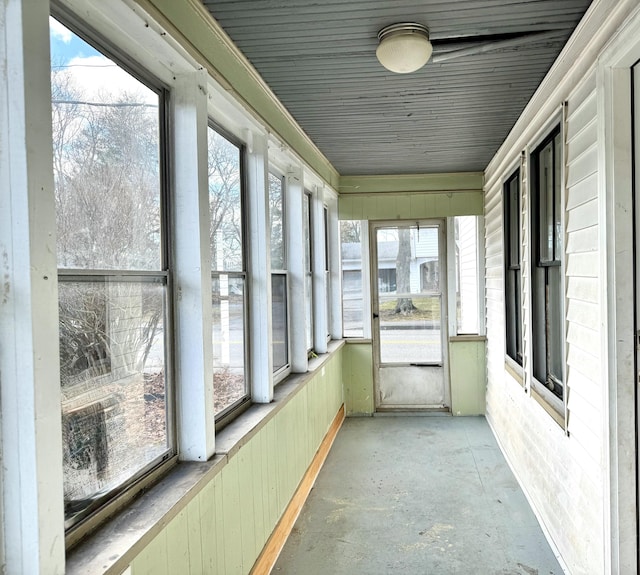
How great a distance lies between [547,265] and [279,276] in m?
1.71

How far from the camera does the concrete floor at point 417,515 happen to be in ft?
8.35

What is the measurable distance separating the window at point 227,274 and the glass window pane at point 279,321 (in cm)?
62

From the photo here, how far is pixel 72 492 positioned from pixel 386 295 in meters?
4.35

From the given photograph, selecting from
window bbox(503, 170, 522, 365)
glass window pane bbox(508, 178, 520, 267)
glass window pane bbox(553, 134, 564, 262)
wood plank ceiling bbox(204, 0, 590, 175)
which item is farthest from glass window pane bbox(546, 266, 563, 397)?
wood plank ceiling bbox(204, 0, 590, 175)

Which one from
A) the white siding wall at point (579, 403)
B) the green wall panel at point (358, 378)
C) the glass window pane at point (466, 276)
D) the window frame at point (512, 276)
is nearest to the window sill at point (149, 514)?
the white siding wall at point (579, 403)

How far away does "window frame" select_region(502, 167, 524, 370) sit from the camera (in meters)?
3.74

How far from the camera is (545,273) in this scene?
9.48ft

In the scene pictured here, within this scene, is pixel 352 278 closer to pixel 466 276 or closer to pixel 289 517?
pixel 466 276

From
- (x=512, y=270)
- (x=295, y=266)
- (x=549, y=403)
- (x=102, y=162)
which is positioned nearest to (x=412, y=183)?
(x=512, y=270)

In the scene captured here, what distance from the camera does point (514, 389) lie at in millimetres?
3662

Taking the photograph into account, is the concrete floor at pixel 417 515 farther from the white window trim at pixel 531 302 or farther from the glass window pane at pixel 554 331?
the glass window pane at pixel 554 331

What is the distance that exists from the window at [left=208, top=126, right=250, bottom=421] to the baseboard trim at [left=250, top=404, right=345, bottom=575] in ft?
2.59

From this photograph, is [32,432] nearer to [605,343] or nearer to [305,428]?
[605,343]

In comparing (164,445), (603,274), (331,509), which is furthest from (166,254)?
(331,509)
